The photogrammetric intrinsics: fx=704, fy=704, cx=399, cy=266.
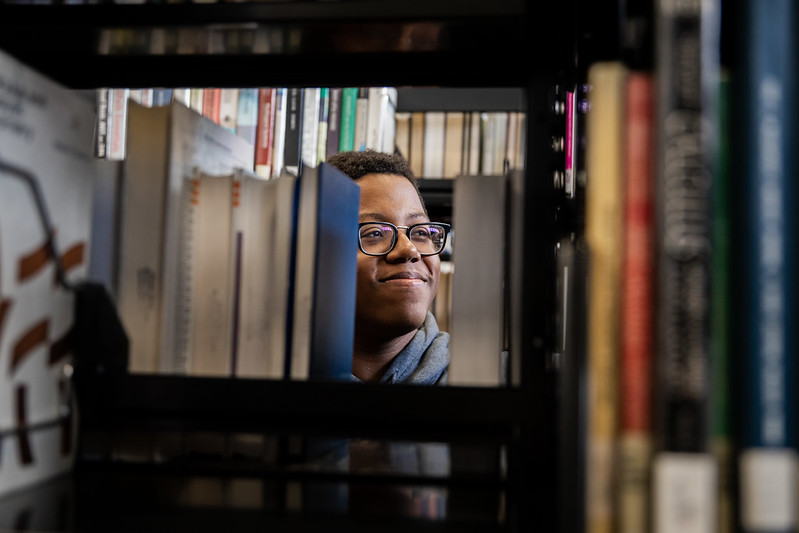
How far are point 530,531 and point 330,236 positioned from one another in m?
0.35

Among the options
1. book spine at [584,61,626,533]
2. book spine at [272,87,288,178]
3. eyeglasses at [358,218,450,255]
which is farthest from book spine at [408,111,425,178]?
book spine at [584,61,626,533]

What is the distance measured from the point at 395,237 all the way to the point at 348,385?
95cm

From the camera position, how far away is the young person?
1583 millimetres

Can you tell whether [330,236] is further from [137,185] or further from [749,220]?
[749,220]

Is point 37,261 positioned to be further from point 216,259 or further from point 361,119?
point 361,119

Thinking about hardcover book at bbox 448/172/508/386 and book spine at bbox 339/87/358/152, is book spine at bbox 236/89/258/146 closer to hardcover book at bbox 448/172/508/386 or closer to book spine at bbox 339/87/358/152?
book spine at bbox 339/87/358/152

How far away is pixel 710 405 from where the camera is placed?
415 millimetres

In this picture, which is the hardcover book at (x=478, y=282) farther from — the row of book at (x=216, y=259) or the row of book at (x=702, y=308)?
the row of book at (x=702, y=308)

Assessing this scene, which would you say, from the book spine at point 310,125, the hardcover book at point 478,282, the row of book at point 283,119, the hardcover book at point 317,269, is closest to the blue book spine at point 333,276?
the hardcover book at point 317,269

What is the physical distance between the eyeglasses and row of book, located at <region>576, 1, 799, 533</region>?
3.63 feet

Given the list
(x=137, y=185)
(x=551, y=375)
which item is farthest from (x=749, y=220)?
(x=137, y=185)

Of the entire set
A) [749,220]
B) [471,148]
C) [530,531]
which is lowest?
[530,531]

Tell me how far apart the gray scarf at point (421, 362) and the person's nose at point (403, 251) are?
0.26m

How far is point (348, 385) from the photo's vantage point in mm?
650
